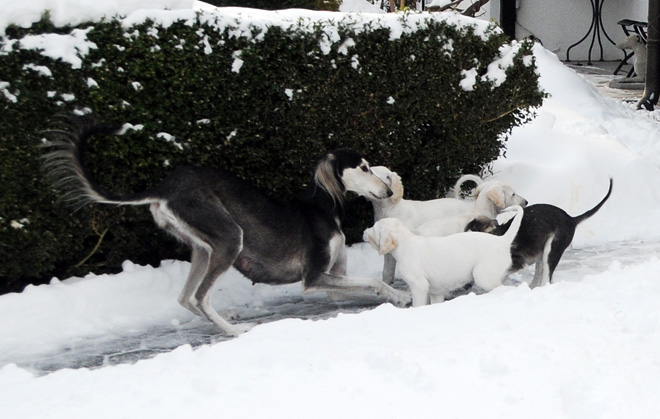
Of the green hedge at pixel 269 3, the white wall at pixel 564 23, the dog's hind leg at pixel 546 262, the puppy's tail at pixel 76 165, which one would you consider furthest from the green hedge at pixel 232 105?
the white wall at pixel 564 23

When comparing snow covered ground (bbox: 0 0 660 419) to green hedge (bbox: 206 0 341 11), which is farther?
green hedge (bbox: 206 0 341 11)

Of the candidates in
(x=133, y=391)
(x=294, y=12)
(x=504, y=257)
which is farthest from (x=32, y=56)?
(x=504, y=257)

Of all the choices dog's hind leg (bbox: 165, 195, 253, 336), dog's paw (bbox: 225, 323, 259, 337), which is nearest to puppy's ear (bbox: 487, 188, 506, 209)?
dog's hind leg (bbox: 165, 195, 253, 336)

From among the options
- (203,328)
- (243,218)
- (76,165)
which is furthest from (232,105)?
(203,328)

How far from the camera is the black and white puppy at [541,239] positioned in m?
6.88

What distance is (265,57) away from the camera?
7.46 metres

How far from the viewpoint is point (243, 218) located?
6785 mm

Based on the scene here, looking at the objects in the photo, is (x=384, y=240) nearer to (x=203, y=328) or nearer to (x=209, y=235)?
(x=209, y=235)

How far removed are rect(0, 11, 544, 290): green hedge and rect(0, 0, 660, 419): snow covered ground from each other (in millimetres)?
350

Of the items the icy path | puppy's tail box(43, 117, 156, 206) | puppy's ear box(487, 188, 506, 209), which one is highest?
puppy's tail box(43, 117, 156, 206)

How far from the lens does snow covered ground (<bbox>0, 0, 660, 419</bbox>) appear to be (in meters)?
4.45

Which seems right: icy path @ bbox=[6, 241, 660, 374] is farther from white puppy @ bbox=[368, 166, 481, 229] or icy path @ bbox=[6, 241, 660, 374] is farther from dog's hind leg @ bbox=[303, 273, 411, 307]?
white puppy @ bbox=[368, 166, 481, 229]

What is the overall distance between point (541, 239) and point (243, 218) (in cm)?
217

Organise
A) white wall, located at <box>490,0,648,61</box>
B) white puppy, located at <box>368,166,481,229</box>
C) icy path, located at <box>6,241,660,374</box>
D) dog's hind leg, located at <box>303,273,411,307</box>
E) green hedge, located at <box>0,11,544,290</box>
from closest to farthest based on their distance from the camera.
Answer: icy path, located at <box>6,241,660,374</box> < green hedge, located at <box>0,11,544,290</box> < dog's hind leg, located at <box>303,273,411,307</box> < white puppy, located at <box>368,166,481,229</box> < white wall, located at <box>490,0,648,61</box>
